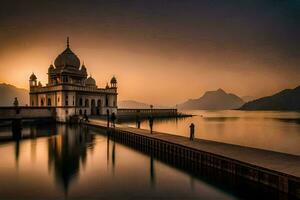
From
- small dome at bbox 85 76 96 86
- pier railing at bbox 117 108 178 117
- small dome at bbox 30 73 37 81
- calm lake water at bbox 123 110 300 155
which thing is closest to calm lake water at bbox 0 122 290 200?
calm lake water at bbox 123 110 300 155

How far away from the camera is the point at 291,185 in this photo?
44.4 ft

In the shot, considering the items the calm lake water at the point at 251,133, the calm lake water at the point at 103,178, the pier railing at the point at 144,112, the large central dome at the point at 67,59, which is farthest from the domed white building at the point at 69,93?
the calm lake water at the point at 103,178

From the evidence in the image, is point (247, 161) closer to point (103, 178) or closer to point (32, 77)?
point (103, 178)

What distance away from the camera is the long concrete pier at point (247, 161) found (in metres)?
14.0

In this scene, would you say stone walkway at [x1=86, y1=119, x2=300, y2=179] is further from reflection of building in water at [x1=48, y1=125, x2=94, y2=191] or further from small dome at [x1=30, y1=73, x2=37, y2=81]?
small dome at [x1=30, y1=73, x2=37, y2=81]

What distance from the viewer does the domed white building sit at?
6262 cm

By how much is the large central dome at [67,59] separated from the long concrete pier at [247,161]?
53.0 metres

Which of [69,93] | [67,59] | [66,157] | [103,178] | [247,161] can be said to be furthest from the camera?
[67,59]

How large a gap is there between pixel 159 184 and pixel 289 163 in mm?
8816

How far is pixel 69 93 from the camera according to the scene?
63125 mm

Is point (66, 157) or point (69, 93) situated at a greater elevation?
point (69, 93)

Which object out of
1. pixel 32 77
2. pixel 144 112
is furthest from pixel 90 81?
pixel 144 112

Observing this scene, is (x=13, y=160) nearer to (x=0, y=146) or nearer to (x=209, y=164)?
(x=0, y=146)

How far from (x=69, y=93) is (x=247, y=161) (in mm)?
54277
